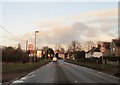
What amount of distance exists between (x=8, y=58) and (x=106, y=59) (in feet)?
76.2

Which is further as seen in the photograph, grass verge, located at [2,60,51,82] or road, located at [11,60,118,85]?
grass verge, located at [2,60,51,82]

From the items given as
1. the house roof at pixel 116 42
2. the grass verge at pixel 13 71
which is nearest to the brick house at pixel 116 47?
the house roof at pixel 116 42

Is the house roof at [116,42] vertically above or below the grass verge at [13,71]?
above

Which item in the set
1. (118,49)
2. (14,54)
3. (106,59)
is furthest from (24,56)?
(118,49)

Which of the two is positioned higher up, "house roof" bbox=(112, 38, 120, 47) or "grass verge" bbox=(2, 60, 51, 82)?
"house roof" bbox=(112, 38, 120, 47)

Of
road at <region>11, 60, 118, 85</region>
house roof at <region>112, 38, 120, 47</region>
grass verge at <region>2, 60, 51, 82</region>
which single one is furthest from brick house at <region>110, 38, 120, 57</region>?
road at <region>11, 60, 118, 85</region>

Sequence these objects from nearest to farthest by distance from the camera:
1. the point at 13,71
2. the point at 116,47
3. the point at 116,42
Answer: the point at 13,71 → the point at 116,47 → the point at 116,42

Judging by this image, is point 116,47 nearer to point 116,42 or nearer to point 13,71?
point 116,42

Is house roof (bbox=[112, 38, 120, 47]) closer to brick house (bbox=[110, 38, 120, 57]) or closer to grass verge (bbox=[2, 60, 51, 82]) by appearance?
brick house (bbox=[110, 38, 120, 57])

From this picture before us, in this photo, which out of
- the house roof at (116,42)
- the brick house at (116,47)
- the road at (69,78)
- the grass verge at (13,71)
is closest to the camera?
the road at (69,78)

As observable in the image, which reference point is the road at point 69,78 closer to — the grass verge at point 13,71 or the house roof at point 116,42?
the grass verge at point 13,71

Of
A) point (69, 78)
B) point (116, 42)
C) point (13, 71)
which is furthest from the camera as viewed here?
point (116, 42)

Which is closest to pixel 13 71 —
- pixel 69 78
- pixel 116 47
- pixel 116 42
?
pixel 69 78

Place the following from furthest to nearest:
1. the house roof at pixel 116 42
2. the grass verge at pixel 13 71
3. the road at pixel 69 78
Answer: the house roof at pixel 116 42
the grass verge at pixel 13 71
the road at pixel 69 78
